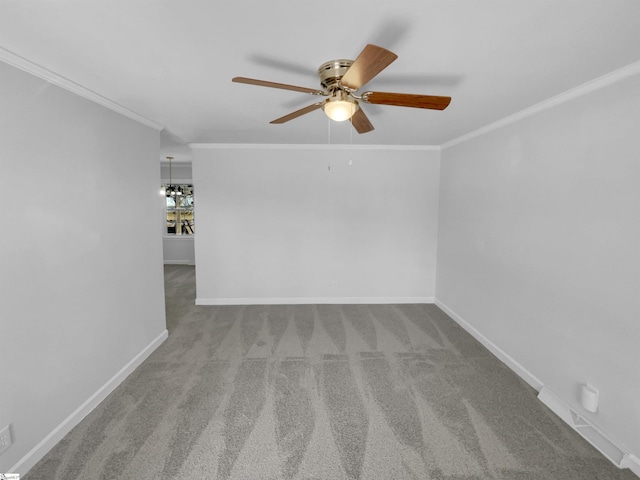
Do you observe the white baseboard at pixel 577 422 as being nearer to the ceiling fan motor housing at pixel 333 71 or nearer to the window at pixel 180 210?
the ceiling fan motor housing at pixel 333 71

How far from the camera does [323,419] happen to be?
2.23 m

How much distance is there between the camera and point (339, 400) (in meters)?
2.45

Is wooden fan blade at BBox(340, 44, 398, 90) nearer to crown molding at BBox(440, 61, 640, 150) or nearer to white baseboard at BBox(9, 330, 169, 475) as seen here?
crown molding at BBox(440, 61, 640, 150)

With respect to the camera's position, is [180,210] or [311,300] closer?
[311,300]

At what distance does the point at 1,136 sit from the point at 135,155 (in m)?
1.25

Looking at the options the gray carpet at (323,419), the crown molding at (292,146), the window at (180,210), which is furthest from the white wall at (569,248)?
the window at (180,210)

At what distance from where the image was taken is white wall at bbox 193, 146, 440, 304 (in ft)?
15.0

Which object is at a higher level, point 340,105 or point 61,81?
point 61,81

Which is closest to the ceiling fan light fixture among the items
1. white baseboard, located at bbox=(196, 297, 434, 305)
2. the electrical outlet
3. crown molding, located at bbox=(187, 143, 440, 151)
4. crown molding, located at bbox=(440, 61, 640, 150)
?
crown molding, located at bbox=(440, 61, 640, 150)

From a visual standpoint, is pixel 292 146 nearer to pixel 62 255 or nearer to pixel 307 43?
pixel 307 43

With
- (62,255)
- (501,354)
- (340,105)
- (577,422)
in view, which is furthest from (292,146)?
(577,422)

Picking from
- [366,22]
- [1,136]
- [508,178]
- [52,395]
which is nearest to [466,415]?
[508,178]

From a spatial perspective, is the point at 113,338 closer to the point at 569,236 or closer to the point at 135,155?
the point at 135,155

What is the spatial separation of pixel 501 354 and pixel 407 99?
272 cm
